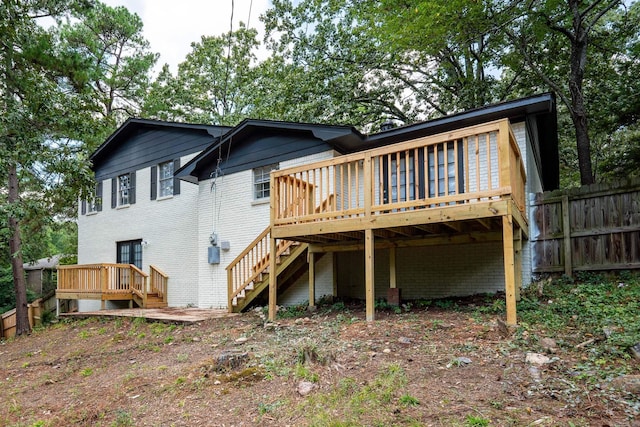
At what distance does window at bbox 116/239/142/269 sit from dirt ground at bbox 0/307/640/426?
713 centimetres

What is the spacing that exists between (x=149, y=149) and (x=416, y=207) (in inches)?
407

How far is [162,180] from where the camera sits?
45.1 feet

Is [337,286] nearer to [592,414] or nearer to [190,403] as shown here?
[190,403]

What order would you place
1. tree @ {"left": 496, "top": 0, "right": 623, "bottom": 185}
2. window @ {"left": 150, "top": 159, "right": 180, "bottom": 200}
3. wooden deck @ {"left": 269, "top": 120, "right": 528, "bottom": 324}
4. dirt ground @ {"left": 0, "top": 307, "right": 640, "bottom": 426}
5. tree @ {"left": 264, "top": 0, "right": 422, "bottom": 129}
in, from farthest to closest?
tree @ {"left": 264, "top": 0, "right": 422, "bottom": 129} < window @ {"left": 150, "top": 159, "right": 180, "bottom": 200} < tree @ {"left": 496, "top": 0, "right": 623, "bottom": 185} < wooden deck @ {"left": 269, "top": 120, "right": 528, "bottom": 324} < dirt ground @ {"left": 0, "top": 307, "right": 640, "bottom": 426}

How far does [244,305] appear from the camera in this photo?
369 inches

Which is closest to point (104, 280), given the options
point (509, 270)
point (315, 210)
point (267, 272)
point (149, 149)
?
point (149, 149)

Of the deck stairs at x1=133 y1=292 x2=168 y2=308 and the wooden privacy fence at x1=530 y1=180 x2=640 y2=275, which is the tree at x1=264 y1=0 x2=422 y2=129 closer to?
the wooden privacy fence at x1=530 y1=180 x2=640 y2=275

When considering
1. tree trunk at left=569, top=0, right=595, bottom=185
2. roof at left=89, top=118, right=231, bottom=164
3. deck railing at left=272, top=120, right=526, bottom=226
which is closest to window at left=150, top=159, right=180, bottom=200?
roof at left=89, top=118, right=231, bottom=164

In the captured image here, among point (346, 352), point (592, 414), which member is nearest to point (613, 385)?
point (592, 414)

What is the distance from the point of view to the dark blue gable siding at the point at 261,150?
1009cm

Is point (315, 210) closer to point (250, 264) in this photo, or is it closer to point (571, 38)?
point (250, 264)

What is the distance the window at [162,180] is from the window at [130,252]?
1.81 m

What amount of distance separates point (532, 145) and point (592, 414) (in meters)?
7.71

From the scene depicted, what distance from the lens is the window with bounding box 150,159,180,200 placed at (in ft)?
44.5
